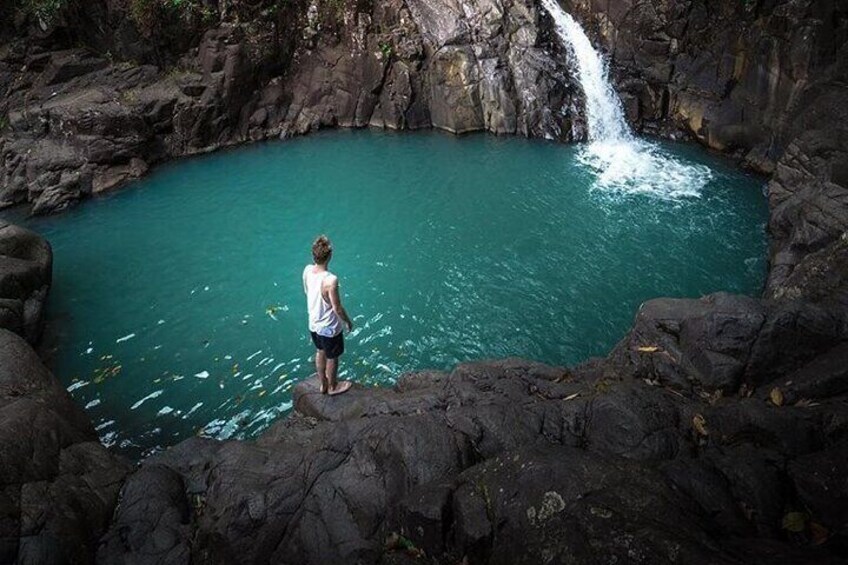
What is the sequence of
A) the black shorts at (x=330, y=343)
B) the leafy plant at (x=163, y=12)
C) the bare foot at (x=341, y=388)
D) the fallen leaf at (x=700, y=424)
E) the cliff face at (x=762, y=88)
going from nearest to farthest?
1. the fallen leaf at (x=700, y=424)
2. the black shorts at (x=330, y=343)
3. the bare foot at (x=341, y=388)
4. the cliff face at (x=762, y=88)
5. the leafy plant at (x=163, y=12)

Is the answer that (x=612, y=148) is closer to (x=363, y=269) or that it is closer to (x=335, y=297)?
(x=363, y=269)

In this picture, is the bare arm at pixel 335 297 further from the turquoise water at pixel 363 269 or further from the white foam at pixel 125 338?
the white foam at pixel 125 338

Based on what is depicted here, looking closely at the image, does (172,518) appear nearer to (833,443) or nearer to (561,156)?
(833,443)

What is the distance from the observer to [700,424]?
20.1ft

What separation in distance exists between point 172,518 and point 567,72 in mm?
22332

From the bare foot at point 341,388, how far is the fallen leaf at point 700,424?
4.89m

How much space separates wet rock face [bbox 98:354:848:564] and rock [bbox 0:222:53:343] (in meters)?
6.64

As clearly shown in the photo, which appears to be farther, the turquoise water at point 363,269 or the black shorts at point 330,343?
the turquoise water at point 363,269

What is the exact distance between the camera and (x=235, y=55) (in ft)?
75.9

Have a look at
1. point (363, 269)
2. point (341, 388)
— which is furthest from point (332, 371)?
point (363, 269)

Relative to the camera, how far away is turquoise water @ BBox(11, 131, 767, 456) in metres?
10.3

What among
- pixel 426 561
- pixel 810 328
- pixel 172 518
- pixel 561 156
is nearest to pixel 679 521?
pixel 426 561

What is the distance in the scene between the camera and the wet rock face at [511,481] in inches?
168

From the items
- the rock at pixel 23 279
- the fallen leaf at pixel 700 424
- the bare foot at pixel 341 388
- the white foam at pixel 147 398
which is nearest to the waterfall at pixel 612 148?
the fallen leaf at pixel 700 424
